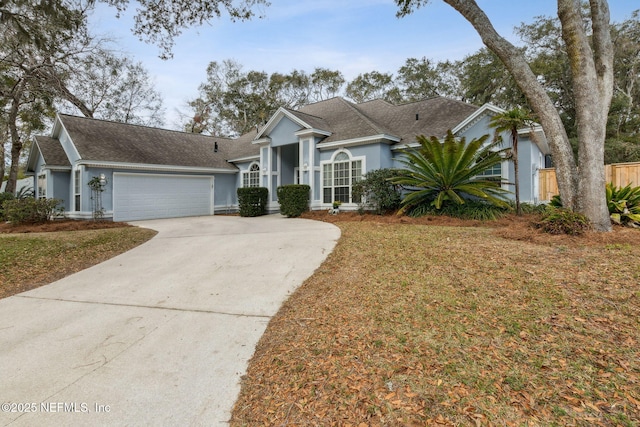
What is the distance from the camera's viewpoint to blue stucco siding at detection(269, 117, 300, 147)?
14039mm

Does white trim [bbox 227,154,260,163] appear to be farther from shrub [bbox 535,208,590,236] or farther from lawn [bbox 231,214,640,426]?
→ shrub [bbox 535,208,590,236]

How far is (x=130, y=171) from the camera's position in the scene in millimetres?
13617

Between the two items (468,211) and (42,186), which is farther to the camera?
(42,186)

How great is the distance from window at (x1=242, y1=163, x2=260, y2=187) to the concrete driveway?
35.1ft

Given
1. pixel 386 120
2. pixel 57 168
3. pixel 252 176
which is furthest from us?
pixel 252 176

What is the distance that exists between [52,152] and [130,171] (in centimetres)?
439

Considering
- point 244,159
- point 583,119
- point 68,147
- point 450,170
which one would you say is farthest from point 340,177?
point 68,147

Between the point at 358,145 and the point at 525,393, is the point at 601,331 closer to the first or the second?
the point at 525,393

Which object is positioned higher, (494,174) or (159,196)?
(494,174)

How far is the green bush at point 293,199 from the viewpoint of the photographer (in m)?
12.8

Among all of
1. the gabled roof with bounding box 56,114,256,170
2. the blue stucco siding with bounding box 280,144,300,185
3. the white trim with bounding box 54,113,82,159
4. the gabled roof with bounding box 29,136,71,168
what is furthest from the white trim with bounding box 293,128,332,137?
the gabled roof with bounding box 29,136,71,168

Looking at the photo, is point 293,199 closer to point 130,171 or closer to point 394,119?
point 394,119

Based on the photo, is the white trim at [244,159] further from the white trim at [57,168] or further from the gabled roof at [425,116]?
the white trim at [57,168]

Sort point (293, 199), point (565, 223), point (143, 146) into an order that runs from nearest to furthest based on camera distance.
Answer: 1. point (565, 223)
2. point (293, 199)
3. point (143, 146)
